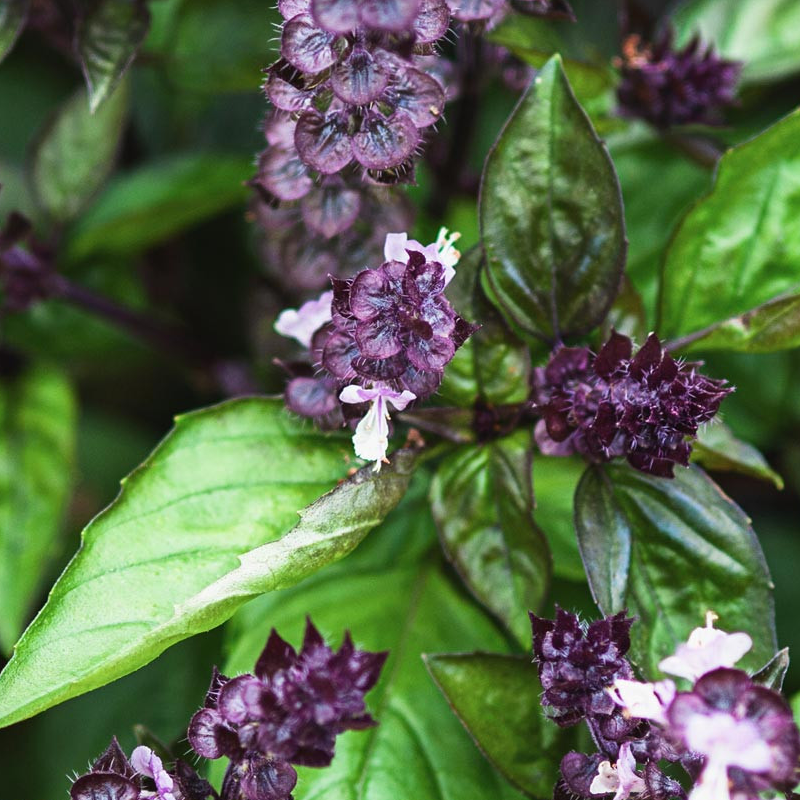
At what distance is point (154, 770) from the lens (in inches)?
30.0

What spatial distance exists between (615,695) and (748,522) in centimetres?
22

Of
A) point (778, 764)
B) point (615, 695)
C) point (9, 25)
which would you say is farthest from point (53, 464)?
point (778, 764)

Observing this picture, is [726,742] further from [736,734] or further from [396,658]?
[396,658]

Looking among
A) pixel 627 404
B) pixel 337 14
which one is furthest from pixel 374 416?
pixel 337 14

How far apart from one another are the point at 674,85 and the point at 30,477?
2.78 feet

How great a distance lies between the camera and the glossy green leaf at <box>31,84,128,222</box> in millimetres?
1224

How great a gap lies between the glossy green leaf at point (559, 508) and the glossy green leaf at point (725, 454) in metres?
0.13

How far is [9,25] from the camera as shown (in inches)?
40.4

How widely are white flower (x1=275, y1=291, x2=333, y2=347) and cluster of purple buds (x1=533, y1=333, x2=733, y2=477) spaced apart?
20cm

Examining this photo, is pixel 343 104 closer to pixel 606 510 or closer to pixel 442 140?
pixel 606 510

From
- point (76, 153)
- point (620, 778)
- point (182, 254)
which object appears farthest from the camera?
point (182, 254)

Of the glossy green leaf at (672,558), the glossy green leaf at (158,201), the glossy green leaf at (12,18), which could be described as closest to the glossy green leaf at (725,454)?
the glossy green leaf at (672,558)

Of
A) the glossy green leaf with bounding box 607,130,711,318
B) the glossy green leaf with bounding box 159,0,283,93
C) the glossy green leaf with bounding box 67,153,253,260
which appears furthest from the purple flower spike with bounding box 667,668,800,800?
the glossy green leaf with bounding box 159,0,283,93

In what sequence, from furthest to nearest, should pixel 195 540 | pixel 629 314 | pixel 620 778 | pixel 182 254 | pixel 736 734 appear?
pixel 182 254 < pixel 629 314 < pixel 195 540 < pixel 620 778 < pixel 736 734
